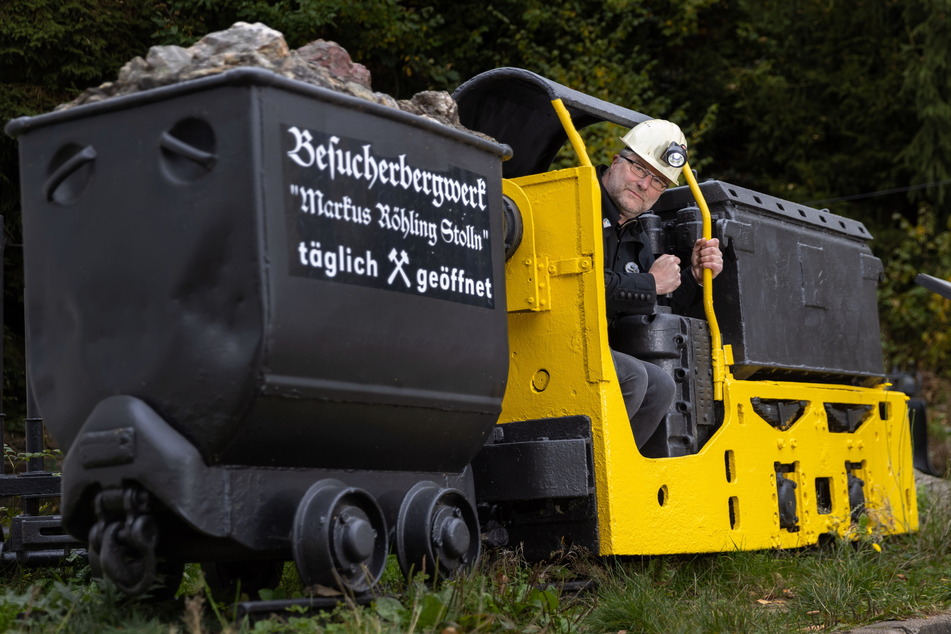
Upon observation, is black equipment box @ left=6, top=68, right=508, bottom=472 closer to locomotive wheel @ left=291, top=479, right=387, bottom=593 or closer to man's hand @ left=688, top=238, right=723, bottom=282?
locomotive wheel @ left=291, top=479, right=387, bottom=593

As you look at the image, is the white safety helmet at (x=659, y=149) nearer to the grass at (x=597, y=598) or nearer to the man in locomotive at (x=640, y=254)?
the man in locomotive at (x=640, y=254)

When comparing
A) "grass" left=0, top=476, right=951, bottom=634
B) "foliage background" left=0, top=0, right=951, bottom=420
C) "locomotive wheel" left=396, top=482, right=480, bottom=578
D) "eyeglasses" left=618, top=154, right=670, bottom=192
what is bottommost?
"grass" left=0, top=476, right=951, bottom=634

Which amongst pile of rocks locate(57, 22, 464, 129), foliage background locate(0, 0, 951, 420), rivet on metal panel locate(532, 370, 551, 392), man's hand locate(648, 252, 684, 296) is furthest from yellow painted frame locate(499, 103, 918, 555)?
foliage background locate(0, 0, 951, 420)

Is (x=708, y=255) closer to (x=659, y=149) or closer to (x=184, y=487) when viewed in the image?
(x=659, y=149)

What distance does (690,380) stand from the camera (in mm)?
5035

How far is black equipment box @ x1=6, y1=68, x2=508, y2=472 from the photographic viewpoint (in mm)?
3111

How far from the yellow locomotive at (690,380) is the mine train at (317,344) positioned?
0.6 inches

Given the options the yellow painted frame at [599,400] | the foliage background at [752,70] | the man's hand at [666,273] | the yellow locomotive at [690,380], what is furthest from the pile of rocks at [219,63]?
the foliage background at [752,70]

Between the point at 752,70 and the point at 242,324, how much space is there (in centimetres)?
1298

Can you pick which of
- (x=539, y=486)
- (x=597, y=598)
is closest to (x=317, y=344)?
(x=539, y=486)

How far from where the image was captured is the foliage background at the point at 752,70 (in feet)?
33.8

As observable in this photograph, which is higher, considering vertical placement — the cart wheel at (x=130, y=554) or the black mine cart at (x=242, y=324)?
the black mine cart at (x=242, y=324)

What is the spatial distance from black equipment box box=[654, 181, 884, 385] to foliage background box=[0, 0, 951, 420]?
4.56 meters

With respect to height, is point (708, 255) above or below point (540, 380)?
above
